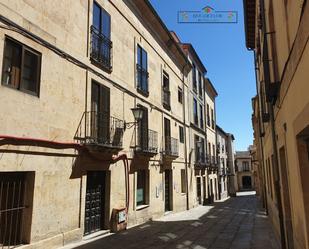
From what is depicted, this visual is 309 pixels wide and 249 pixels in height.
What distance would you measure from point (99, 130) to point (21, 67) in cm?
→ 356

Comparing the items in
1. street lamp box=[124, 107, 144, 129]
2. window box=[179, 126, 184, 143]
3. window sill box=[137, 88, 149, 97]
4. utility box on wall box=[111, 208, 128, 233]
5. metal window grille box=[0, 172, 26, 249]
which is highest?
window sill box=[137, 88, 149, 97]

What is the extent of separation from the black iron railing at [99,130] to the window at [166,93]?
6.52 meters

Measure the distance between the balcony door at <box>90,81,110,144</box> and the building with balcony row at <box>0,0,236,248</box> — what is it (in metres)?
0.04

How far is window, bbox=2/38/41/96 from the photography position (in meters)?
7.15

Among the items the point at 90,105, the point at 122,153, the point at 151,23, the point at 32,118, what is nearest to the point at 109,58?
the point at 90,105

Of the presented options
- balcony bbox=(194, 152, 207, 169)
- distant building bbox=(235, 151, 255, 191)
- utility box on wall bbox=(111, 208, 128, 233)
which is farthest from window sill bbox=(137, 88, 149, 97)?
distant building bbox=(235, 151, 255, 191)

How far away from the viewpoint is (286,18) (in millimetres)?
5242

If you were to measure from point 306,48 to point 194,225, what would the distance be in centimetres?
1121

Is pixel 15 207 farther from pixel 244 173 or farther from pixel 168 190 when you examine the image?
pixel 244 173

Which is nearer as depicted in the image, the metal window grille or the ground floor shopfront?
the metal window grille

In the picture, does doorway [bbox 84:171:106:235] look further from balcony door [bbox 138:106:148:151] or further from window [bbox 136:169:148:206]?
balcony door [bbox 138:106:148:151]

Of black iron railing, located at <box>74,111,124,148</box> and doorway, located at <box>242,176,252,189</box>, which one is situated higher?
black iron railing, located at <box>74,111,124,148</box>

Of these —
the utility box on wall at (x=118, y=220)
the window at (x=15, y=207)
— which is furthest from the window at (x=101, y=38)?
the utility box on wall at (x=118, y=220)

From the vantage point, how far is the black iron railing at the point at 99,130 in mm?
9656
